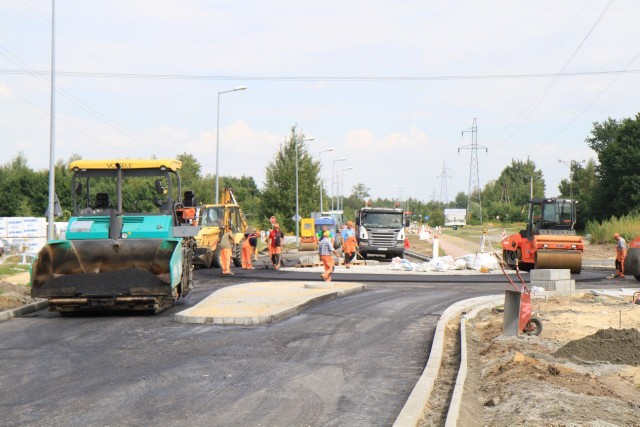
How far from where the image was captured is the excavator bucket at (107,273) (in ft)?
48.1

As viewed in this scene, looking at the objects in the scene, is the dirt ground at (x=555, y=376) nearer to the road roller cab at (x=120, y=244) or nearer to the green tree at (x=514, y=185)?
the road roller cab at (x=120, y=244)

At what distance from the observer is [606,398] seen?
805 cm

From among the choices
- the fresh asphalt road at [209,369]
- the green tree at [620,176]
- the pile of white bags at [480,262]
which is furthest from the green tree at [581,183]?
the fresh asphalt road at [209,369]

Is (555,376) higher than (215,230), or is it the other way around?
(215,230)

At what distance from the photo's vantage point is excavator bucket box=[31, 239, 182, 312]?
14656 mm

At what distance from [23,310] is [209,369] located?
7445 millimetres

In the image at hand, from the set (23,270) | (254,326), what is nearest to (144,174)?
(254,326)

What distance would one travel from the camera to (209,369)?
9.91m

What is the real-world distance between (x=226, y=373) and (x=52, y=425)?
9.38 ft

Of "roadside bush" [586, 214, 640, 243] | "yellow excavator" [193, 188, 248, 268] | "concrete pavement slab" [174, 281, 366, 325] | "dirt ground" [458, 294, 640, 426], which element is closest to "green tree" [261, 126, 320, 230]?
"roadside bush" [586, 214, 640, 243]

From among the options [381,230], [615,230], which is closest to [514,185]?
[615,230]

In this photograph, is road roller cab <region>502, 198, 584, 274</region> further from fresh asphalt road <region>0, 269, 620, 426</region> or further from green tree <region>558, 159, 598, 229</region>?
green tree <region>558, 159, 598, 229</region>

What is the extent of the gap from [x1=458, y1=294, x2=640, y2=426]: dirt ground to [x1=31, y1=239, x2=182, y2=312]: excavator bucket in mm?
5743

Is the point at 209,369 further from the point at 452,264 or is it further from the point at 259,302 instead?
the point at 452,264
